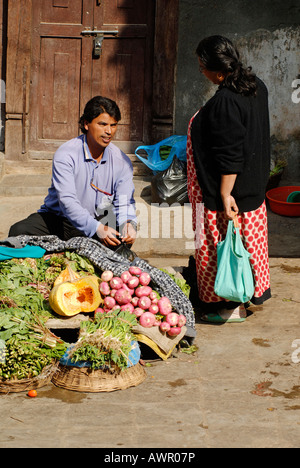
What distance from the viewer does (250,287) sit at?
4855 millimetres

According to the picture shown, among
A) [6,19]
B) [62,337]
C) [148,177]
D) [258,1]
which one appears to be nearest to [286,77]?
[258,1]

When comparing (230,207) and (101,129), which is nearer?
(230,207)

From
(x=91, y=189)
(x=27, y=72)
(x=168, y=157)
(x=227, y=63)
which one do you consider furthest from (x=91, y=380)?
(x=27, y=72)

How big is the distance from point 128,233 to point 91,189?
0.44 m

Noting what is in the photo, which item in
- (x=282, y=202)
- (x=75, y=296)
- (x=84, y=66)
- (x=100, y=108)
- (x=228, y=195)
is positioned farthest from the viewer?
(x=84, y=66)

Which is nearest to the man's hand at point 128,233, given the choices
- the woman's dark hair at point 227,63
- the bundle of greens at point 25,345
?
the bundle of greens at point 25,345

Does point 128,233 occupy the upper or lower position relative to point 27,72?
lower

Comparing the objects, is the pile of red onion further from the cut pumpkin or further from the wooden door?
the wooden door

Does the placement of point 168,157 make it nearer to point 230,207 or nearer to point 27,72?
point 27,72

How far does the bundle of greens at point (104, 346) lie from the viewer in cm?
399

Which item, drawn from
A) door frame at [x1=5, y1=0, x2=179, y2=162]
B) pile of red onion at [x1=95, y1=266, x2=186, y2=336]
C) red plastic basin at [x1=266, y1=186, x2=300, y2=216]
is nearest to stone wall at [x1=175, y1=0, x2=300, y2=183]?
door frame at [x1=5, y1=0, x2=179, y2=162]

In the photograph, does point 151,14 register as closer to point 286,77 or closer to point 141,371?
point 286,77

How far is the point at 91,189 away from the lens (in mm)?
5336
